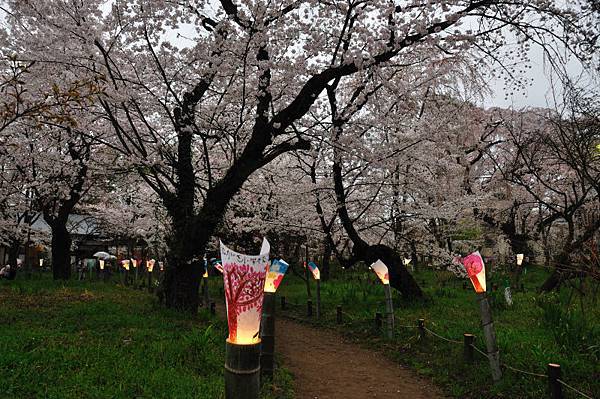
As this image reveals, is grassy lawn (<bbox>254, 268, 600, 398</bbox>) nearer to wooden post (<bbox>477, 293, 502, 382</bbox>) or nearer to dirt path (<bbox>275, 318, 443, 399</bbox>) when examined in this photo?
wooden post (<bbox>477, 293, 502, 382</bbox>)

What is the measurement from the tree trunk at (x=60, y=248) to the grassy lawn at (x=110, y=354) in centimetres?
686

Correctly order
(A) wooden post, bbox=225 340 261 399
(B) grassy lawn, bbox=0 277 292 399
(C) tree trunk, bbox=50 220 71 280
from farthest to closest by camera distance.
A: (C) tree trunk, bbox=50 220 71 280, (B) grassy lawn, bbox=0 277 292 399, (A) wooden post, bbox=225 340 261 399

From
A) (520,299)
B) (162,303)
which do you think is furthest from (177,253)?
(520,299)

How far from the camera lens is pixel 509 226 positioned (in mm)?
19781

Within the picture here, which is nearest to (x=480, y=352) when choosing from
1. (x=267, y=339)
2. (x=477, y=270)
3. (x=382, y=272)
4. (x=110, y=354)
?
(x=477, y=270)

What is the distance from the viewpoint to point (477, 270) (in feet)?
18.0

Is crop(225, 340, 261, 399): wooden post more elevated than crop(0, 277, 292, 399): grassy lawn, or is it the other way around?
crop(225, 340, 261, 399): wooden post

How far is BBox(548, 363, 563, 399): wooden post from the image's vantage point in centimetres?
453

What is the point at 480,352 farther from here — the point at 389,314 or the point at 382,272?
the point at 382,272

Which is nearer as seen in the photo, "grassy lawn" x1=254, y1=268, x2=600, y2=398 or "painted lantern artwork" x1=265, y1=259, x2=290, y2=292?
"grassy lawn" x1=254, y1=268, x2=600, y2=398

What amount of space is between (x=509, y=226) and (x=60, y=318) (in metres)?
18.7

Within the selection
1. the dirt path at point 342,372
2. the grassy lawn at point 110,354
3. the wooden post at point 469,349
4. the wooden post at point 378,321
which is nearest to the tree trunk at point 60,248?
the grassy lawn at point 110,354

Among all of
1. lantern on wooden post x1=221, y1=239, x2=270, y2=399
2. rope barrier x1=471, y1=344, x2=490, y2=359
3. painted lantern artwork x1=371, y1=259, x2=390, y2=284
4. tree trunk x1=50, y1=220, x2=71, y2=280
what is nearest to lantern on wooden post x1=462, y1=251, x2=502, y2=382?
rope barrier x1=471, y1=344, x2=490, y2=359

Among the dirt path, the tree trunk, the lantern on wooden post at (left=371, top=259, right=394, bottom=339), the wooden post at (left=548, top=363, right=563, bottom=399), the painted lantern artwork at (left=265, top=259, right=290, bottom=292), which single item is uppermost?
the tree trunk
